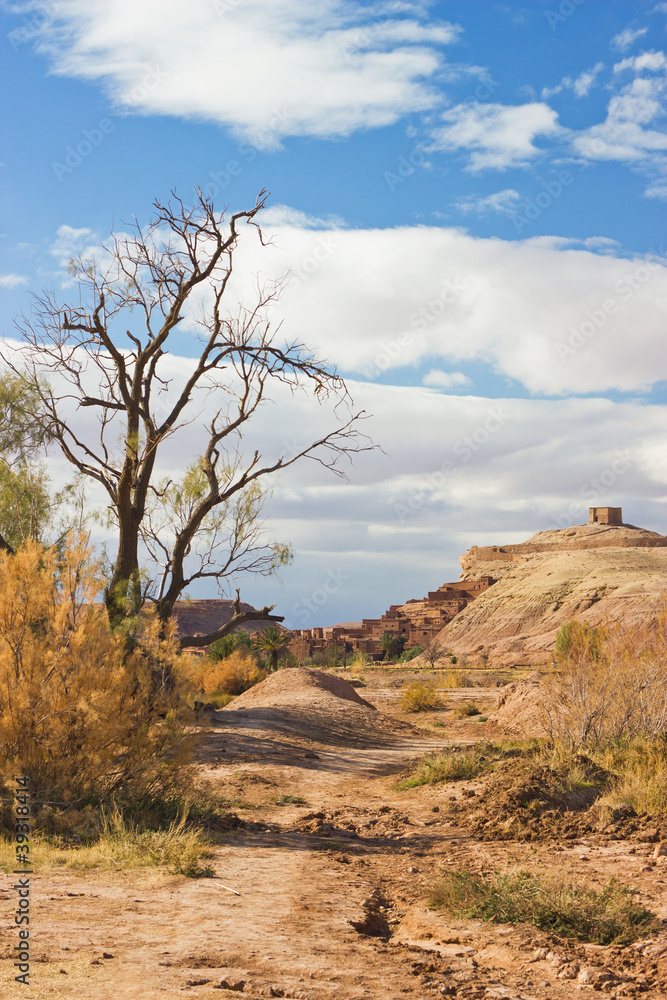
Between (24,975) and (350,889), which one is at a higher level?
(24,975)

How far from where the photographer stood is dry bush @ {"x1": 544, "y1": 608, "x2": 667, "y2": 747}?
11875 millimetres

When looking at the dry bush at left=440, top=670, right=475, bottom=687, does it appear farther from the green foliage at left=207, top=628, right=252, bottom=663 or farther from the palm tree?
the green foliage at left=207, top=628, right=252, bottom=663

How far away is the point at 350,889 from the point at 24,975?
367 cm

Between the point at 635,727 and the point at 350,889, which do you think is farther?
the point at 635,727

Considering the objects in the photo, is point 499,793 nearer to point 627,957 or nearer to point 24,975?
point 627,957

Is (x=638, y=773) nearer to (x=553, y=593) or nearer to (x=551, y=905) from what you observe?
(x=551, y=905)

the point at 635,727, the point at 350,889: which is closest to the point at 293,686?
the point at 635,727

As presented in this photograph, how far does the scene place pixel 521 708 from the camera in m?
21.4

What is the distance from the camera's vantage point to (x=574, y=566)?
75.0 metres

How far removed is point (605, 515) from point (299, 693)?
85.0 meters

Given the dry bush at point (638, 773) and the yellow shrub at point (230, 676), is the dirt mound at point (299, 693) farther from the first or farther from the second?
the dry bush at point (638, 773)

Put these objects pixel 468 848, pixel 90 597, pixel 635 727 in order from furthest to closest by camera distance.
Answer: pixel 635 727
pixel 90 597
pixel 468 848

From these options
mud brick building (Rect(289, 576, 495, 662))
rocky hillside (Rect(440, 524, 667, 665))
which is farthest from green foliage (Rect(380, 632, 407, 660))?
rocky hillside (Rect(440, 524, 667, 665))

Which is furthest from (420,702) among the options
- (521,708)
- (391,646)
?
(391,646)
